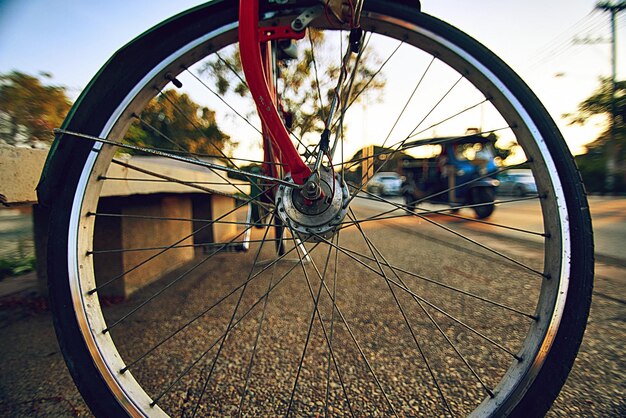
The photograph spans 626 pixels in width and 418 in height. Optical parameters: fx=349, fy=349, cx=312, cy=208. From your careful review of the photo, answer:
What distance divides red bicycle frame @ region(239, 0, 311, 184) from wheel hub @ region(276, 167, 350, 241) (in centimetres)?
6

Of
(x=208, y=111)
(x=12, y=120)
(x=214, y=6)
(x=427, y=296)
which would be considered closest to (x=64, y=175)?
(x=214, y=6)

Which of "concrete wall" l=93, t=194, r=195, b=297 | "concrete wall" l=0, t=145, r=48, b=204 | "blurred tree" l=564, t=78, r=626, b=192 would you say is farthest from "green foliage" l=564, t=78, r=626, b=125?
"concrete wall" l=0, t=145, r=48, b=204

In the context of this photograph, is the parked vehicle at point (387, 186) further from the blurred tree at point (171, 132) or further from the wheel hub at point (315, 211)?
the wheel hub at point (315, 211)

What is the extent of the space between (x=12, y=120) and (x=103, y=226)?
62cm

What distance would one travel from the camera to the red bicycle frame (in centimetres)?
80

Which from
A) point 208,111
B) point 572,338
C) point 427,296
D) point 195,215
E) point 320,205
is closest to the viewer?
point 572,338

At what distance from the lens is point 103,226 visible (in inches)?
73.0

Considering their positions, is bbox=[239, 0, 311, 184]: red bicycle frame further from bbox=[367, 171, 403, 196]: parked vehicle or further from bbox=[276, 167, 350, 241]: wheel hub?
bbox=[367, 171, 403, 196]: parked vehicle

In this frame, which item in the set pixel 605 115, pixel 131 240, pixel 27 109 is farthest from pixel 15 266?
pixel 605 115

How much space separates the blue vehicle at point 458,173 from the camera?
665cm

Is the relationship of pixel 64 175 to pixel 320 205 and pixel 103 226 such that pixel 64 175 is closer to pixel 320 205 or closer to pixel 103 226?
pixel 320 205

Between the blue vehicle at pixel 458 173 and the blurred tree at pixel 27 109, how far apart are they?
19.0 ft

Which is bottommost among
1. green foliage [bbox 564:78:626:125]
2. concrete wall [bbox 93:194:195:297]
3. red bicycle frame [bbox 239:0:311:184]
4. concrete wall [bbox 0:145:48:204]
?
concrete wall [bbox 93:194:195:297]

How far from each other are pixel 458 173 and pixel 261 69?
7.61 metres
